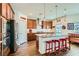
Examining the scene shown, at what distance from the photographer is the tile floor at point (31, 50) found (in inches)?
115

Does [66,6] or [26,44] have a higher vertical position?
[66,6]

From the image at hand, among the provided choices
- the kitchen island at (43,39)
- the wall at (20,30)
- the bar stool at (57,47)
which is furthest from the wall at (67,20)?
the wall at (20,30)

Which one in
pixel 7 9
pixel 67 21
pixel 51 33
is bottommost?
pixel 51 33

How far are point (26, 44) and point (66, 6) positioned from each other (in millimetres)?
1087

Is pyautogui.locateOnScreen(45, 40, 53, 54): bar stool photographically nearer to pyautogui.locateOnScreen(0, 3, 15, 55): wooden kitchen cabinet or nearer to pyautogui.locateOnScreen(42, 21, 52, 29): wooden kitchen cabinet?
pyautogui.locateOnScreen(42, 21, 52, 29): wooden kitchen cabinet

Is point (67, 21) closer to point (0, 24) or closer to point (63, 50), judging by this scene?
point (63, 50)

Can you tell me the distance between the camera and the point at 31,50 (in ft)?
9.75

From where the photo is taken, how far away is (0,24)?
2.80 metres

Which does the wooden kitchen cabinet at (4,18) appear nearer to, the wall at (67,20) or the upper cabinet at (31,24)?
the upper cabinet at (31,24)

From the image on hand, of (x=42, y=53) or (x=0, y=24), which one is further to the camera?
(x=42, y=53)

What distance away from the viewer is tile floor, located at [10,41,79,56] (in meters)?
2.93

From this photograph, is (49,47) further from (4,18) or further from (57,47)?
(4,18)

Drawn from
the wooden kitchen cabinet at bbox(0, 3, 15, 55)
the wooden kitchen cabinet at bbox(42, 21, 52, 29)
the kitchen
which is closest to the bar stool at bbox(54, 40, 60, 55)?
the kitchen

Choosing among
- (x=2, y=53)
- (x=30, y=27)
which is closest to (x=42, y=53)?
(x=30, y=27)
